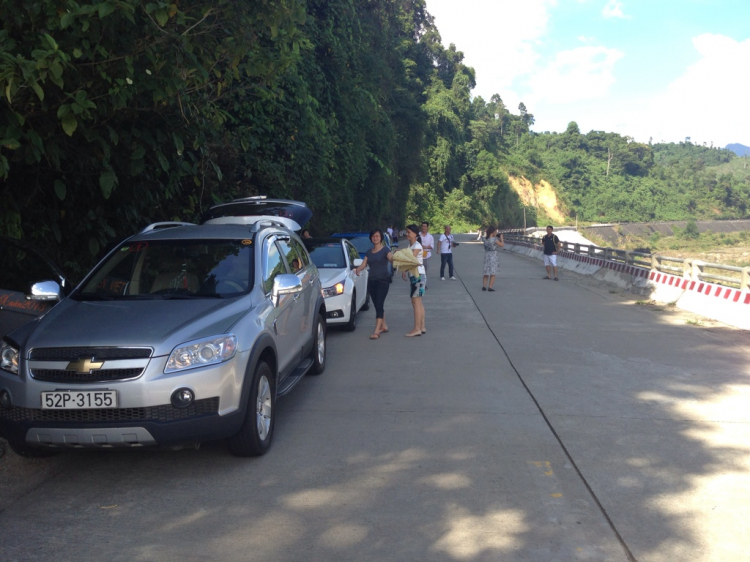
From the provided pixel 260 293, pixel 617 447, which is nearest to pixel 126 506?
pixel 260 293

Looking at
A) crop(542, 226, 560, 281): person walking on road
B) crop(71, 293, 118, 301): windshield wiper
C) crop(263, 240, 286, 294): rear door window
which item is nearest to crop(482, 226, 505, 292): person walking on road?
crop(542, 226, 560, 281): person walking on road

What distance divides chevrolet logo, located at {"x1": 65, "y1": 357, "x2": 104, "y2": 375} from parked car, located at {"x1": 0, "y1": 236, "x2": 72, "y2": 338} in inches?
53.5

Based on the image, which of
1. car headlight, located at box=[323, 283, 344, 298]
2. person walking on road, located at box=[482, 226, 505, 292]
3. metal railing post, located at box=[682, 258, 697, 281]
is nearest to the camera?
car headlight, located at box=[323, 283, 344, 298]

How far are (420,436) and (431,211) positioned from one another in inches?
2761

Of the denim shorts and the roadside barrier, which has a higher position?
the denim shorts

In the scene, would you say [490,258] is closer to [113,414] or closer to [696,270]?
[696,270]

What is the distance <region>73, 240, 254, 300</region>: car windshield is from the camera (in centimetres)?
624

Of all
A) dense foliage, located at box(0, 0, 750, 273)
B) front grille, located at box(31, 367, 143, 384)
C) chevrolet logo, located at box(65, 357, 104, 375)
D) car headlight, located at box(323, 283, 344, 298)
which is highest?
dense foliage, located at box(0, 0, 750, 273)

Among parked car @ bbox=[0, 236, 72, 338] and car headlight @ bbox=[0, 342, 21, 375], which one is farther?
parked car @ bbox=[0, 236, 72, 338]

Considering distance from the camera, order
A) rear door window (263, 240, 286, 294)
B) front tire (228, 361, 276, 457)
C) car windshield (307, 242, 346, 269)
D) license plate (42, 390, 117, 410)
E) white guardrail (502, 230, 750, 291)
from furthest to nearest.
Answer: white guardrail (502, 230, 750, 291) → car windshield (307, 242, 346, 269) → rear door window (263, 240, 286, 294) → front tire (228, 361, 276, 457) → license plate (42, 390, 117, 410)

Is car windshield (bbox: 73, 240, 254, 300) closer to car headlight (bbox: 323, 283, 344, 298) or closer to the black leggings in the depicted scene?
the black leggings

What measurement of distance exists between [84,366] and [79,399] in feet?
0.75

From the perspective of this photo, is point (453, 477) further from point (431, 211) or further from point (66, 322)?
point (431, 211)

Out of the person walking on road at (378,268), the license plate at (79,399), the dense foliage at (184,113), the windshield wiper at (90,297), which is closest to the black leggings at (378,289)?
the person walking on road at (378,268)
